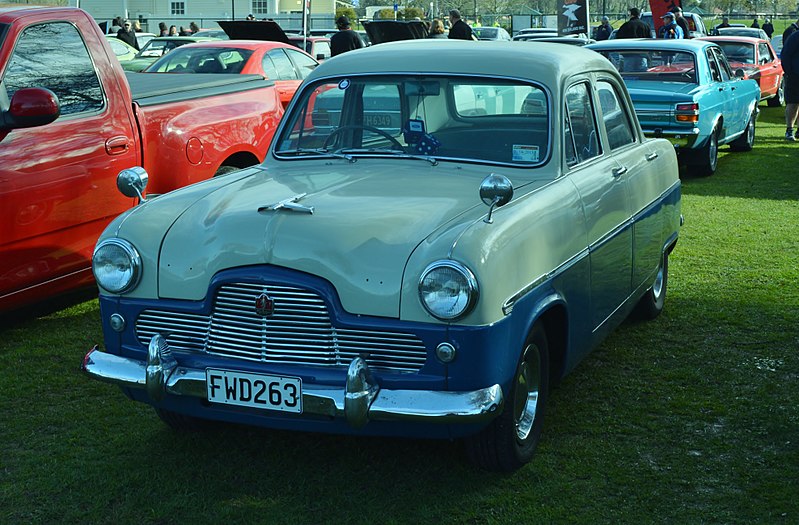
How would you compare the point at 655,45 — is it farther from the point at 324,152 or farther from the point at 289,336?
the point at 289,336

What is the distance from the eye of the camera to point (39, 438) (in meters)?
4.72

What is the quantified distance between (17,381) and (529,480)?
9.27ft

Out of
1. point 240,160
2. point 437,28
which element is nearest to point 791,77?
point 437,28

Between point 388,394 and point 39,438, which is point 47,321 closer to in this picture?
point 39,438

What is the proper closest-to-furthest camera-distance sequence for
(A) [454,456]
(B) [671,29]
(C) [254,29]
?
(A) [454,456]
(B) [671,29]
(C) [254,29]

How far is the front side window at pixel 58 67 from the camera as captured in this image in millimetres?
6055

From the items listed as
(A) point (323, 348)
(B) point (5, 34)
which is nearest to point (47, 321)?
(B) point (5, 34)

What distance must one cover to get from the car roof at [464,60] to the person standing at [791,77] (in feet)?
34.6

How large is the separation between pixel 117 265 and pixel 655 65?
9311 mm

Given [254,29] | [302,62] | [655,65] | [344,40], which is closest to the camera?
[655,65]

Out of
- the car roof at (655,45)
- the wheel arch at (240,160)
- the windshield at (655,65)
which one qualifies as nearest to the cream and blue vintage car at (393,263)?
the wheel arch at (240,160)

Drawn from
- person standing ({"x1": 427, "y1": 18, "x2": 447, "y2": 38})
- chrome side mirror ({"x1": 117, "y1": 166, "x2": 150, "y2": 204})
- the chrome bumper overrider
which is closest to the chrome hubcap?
the chrome bumper overrider

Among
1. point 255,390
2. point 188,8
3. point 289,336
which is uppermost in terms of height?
point 188,8

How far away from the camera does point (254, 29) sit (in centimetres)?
2064
